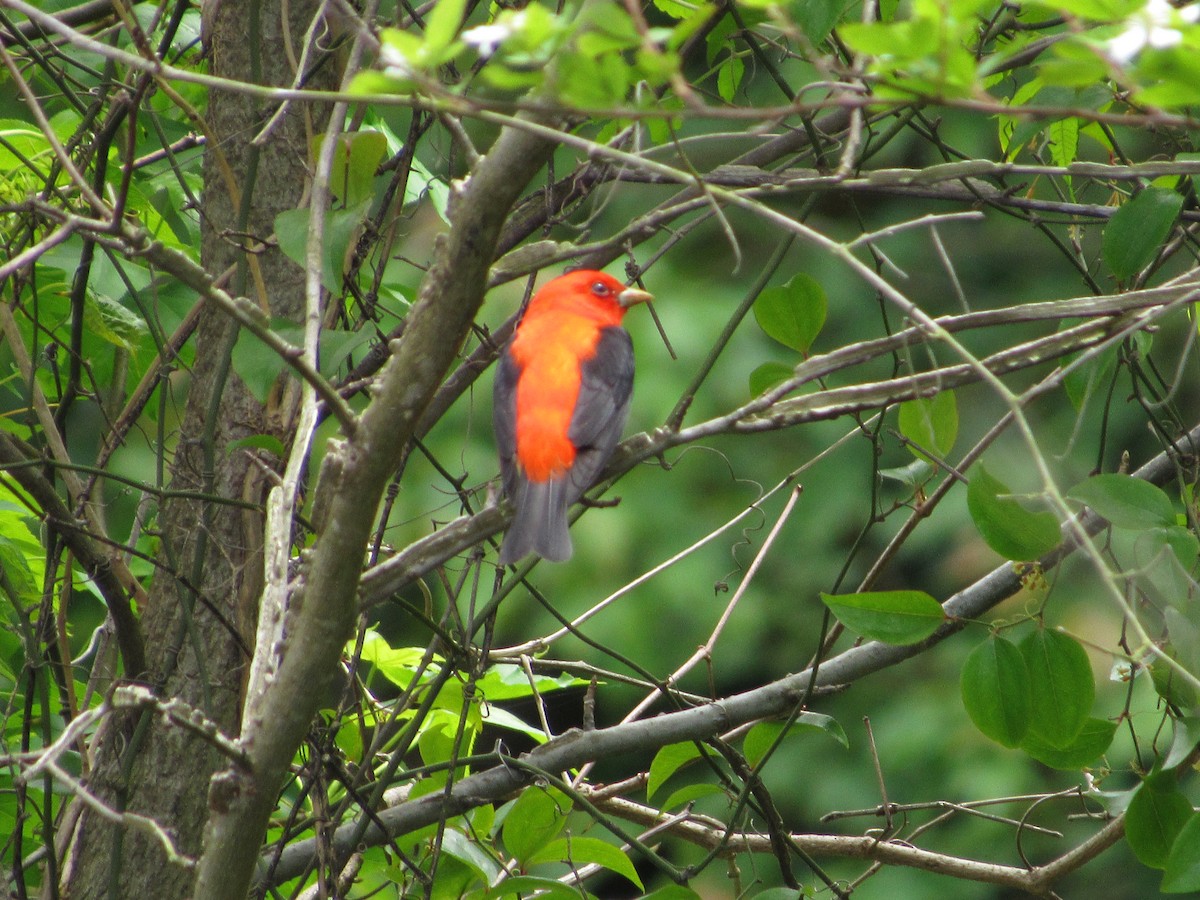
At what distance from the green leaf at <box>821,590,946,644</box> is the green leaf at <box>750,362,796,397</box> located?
45cm

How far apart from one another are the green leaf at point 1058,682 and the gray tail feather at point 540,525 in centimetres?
107

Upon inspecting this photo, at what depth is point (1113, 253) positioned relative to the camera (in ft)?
7.72

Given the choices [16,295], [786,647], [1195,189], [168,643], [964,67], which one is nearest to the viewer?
[964,67]

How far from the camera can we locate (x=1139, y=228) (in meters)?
2.33

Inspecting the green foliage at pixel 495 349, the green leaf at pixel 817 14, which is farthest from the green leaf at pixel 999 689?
the green leaf at pixel 817 14

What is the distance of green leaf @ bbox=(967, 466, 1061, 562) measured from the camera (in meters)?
1.97

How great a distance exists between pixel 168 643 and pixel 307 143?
1.18 m

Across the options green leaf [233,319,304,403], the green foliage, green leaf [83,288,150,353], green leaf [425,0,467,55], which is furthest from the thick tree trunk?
green leaf [425,0,467,55]

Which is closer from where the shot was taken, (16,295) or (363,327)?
(363,327)

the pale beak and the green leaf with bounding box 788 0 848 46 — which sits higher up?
the green leaf with bounding box 788 0 848 46

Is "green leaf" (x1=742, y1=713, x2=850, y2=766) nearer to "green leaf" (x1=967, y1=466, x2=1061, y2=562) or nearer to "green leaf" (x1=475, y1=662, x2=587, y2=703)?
"green leaf" (x1=475, y1=662, x2=587, y2=703)

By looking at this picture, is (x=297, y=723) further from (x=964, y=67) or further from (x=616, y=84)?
(x=964, y=67)

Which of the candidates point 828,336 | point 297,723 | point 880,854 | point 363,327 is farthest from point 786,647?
point 297,723

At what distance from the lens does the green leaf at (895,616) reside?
210 centimetres
